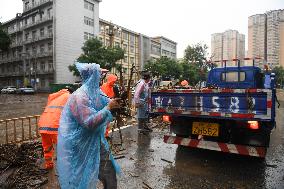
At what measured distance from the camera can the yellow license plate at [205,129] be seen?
19.0ft

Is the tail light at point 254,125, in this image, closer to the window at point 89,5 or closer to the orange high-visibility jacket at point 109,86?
the orange high-visibility jacket at point 109,86

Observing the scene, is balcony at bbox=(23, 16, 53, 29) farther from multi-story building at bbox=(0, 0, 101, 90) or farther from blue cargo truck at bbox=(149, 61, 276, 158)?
blue cargo truck at bbox=(149, 61, 276, 158)

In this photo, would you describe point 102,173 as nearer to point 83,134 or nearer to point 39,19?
point 83,134

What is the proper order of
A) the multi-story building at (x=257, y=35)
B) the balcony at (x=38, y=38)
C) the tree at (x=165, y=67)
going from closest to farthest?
the balcony at (x=38, y=38), the tree at (x=165, y=67), the multi-story building at (x=257, y=35)

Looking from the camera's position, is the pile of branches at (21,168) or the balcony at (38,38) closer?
the pile of branches at (21,168)

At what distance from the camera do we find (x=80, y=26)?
176ft

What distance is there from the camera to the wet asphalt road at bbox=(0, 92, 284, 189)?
485 centimetres

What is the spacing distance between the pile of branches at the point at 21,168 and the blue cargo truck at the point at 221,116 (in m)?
2.81

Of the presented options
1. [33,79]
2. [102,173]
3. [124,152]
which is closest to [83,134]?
[102,173]

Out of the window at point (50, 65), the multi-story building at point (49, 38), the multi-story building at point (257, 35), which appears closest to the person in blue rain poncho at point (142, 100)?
the multi-story building at point (49, 38)

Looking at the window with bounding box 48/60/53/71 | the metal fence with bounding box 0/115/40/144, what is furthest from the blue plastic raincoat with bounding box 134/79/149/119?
the window with bounding box 48/60/53/71

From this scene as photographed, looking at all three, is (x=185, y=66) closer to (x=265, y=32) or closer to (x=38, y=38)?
(x=265, y=32)

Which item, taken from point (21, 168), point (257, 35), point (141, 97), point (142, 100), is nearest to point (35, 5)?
point (141, 97)

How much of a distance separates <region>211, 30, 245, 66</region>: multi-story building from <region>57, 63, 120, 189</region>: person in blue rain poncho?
8137 cm
